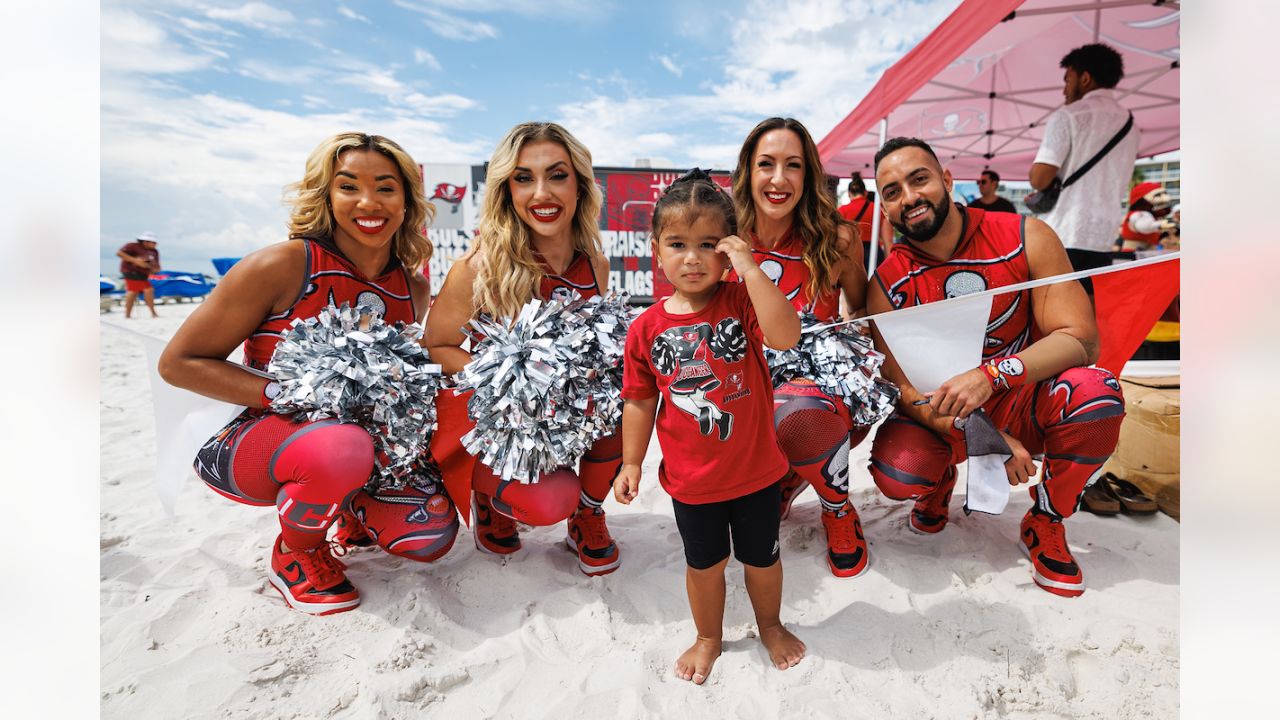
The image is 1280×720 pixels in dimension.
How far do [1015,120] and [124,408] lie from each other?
1133 cm

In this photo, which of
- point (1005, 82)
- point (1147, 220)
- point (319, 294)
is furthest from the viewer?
point (1005, 82)

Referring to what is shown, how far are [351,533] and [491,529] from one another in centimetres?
67

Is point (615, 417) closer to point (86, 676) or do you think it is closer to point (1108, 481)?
point (86, 676)

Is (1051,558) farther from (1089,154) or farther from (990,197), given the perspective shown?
(990,197)

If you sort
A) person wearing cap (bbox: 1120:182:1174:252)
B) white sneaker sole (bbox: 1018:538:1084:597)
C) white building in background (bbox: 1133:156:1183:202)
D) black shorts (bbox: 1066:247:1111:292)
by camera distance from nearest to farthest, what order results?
white building in background (bbox: 1133:156:1183:202)
white sneaker sole (bbox: 1018:538:1084:597)
black shorts (bbox: 1066:247:1111:292)
person wearing cap (bbox: 1120:182:1174:252)

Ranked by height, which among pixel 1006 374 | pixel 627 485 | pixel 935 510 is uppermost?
pixel 1006 374

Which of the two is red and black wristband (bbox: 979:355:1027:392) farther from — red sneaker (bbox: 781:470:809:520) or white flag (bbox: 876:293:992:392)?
red sneaker (bbox: 781:470:809:520)

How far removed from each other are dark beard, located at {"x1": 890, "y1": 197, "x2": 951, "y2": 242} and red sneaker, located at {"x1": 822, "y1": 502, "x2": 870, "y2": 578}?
45.5 inches

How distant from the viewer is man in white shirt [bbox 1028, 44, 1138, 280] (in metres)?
3.82

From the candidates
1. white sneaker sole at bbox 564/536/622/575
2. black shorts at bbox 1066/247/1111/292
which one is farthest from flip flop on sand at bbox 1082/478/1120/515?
white sneaker sole at bbox 564/536/622/575

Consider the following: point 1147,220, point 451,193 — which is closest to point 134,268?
point 451,193

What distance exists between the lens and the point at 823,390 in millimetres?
2510

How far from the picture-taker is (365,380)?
7.35 ft

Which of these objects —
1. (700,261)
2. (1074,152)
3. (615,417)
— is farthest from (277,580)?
(1074,152)
